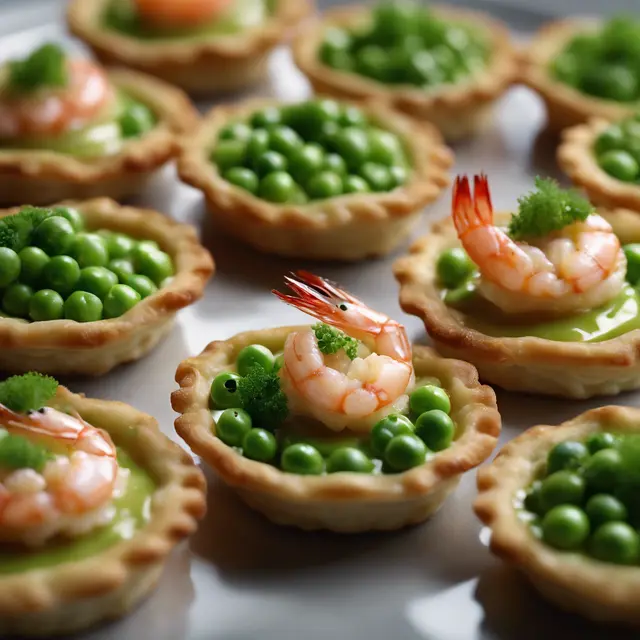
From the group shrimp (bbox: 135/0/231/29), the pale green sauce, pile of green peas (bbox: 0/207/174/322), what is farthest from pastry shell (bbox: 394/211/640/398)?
shrimp (bbox: 135/0/231/29)

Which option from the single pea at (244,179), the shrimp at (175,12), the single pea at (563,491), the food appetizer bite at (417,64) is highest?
the shrimp at (175,12)

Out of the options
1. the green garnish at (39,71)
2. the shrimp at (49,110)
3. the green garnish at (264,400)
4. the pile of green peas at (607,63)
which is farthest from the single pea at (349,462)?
the pile of green peas at (607,63)

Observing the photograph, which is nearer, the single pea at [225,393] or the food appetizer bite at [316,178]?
the single pea at [225,393]

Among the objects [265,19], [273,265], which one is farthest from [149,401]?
[265,19]

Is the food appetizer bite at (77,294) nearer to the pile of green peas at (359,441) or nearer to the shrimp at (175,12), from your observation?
the pile of green peas at (359,441)

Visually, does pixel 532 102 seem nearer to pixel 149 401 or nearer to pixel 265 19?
pixel 265 19

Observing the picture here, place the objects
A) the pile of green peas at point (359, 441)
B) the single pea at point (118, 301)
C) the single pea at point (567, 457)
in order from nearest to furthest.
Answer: the single pea at point (567, 457) < the pile of green peas at point (359, 441) < the single pea at point (118, 301)

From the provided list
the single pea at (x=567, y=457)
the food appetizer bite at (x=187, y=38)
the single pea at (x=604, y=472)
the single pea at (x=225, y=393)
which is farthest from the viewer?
the food appetizer bite at (x=187, y=38)
